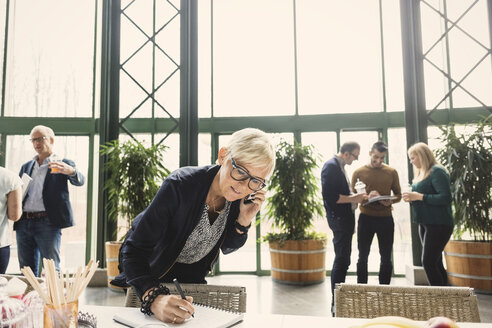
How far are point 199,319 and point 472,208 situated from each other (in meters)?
4.13

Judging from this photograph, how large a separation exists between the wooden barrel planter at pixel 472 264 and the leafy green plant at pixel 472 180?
0.60ft

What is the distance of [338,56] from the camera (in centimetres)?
565

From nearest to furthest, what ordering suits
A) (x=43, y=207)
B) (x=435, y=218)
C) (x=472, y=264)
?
(x=435, y=218) < (x=43, y=207) < (x=472, y=264)

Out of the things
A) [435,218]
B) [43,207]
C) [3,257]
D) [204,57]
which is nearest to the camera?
[3,257]

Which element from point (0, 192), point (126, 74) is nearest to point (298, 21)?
point (126, 74)

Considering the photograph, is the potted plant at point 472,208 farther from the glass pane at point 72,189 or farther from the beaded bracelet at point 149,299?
the glass pane at point 72,189

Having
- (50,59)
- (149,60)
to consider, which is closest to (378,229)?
(149,60)

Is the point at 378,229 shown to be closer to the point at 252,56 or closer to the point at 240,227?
the point at 240,227

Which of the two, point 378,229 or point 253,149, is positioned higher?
point 253,149

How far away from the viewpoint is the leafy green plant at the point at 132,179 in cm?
433

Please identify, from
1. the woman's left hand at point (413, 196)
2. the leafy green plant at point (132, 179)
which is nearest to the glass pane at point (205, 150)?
Result: the leafy green plant at point (132, 179)

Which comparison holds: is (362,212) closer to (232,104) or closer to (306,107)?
(306,107)

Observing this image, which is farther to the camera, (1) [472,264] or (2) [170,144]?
(2) [170,144]

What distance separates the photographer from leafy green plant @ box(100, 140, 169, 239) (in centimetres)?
433
